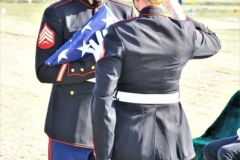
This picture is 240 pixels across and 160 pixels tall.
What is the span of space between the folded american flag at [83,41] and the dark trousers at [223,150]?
163cm

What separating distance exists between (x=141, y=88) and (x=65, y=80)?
0.55 meters

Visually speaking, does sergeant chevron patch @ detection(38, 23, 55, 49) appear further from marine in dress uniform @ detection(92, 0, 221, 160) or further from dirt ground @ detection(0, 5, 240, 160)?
dirt ground @ detection(0, 5, 240, 160)

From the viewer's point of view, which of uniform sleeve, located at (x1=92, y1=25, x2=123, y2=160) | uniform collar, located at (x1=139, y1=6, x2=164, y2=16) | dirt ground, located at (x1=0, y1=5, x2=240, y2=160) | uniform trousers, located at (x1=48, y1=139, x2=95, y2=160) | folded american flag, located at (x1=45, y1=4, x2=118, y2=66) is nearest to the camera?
uniform sleeve, located at (x1=92, y1=25, x2=123, y2=160)

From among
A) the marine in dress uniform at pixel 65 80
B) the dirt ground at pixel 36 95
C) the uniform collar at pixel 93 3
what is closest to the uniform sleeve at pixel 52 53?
the marine in dress uniform at pixel 65 80

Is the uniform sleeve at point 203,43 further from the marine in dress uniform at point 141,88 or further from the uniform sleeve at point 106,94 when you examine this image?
the uniform sleeve at point 106,94

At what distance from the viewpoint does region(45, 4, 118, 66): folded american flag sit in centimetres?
273

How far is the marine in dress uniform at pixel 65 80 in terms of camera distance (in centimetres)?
281

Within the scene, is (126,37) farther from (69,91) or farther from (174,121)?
(69,91)

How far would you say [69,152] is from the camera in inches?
112

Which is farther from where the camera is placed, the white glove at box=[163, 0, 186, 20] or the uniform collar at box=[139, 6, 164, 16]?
the white glove at box=[163, 0, 186, 20]

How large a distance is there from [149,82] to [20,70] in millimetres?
8024

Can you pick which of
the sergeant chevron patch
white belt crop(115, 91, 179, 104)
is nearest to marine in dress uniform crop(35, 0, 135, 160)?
the sergeant chevron patch

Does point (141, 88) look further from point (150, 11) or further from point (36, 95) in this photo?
point (36, 95)

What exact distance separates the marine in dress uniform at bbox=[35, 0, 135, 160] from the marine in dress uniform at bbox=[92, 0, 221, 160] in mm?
465
